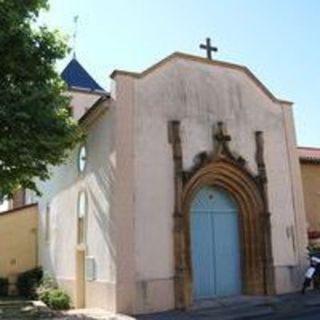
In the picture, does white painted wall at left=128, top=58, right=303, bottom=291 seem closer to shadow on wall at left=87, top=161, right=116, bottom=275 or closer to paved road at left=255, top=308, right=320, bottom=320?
shadow on wall at left=87, top=161, right=116, bottom=275

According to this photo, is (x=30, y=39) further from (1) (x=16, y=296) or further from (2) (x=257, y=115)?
(1) (x=16, y=296)

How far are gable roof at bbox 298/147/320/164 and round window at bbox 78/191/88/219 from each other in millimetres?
9454

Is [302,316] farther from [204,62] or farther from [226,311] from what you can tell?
[204,62]

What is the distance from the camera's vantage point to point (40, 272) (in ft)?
75.8

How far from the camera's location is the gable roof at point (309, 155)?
72.4ft

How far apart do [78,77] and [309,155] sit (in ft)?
52.9

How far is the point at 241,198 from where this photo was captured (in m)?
17.4

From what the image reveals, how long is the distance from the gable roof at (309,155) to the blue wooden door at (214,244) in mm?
6014

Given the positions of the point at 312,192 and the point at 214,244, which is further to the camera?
the point at 312,192

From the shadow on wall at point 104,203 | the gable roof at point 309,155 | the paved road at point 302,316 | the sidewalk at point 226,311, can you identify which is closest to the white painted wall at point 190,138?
the shadow on wall at point 104,203

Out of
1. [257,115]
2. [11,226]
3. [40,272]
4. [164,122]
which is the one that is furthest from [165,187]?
[11,226]

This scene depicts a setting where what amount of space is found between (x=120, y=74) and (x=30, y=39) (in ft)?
9.08

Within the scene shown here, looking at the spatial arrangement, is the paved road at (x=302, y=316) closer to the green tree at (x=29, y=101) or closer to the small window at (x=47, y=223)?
the green tree at (x=29, y=101)

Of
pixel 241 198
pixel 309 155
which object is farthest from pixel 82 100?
pixel 241 198
